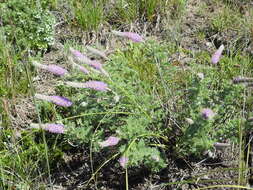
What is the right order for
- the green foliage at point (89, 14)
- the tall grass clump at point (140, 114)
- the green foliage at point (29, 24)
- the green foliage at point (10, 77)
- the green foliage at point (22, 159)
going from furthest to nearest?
the green foliage at point (89, 14) → the green foliage at point (29, 24) → the green foliage at point (10, 77) → the green foliage at point (22, 159) → the tall grass clump at point (140, 114)

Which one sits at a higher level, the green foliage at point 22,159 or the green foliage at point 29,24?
the green foliage at point 29,24

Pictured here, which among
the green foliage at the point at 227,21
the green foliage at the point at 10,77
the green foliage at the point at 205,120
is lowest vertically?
the green foliage at the point at 10,77

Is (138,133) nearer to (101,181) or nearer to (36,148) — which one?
(101,181)

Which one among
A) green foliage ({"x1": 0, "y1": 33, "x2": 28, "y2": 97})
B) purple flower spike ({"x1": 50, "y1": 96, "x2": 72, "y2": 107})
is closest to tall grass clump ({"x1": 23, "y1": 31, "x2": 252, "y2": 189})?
purple flower spike ({"x1": 50, "y1": 96, "x2": 72, "y2": 107})

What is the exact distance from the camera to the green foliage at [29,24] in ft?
10.1

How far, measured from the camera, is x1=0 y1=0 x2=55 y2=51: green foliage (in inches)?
122

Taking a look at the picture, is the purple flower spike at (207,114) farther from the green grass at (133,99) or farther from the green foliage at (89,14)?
the green foliage at (89,14)

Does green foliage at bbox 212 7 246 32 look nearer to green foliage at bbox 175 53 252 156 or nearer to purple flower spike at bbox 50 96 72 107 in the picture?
green foliage at bbox 175 53 252 156

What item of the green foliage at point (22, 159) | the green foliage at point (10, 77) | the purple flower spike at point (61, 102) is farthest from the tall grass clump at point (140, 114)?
the green foliage at point (10, 77)

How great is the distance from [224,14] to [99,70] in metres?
1.60

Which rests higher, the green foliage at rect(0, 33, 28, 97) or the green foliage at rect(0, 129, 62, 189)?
the green foliage at rect(0, 33, 28, 97)

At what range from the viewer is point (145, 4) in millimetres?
3320

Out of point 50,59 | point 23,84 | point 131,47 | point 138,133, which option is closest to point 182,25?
point 131,47

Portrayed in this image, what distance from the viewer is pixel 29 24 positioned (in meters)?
3.13
